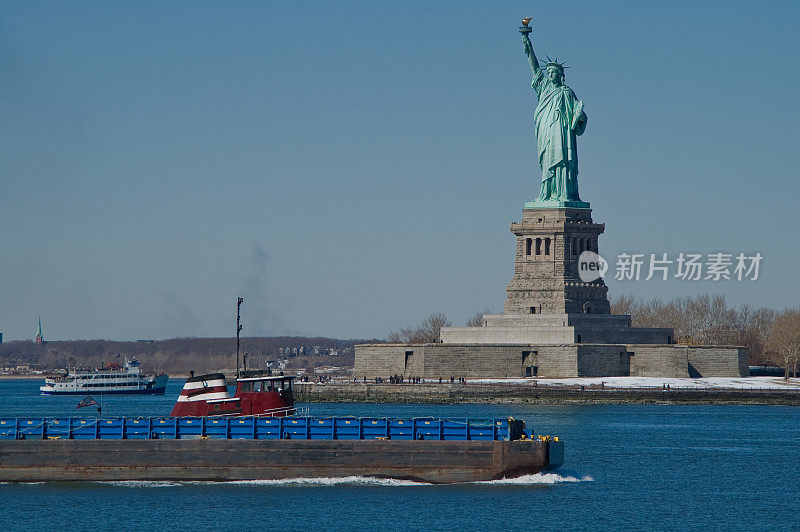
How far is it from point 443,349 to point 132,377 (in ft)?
162

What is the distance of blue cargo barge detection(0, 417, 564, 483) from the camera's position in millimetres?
53594

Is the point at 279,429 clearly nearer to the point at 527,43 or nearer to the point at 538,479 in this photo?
the point at 538,479

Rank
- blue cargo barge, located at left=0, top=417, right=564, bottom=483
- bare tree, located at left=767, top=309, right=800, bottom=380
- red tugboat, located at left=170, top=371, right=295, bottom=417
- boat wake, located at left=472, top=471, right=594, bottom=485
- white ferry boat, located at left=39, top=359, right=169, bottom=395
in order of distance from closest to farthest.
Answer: boat wake, located at left=472, top=471, right=594, bottom=485 < blue cargo barge, located at left=0, top=417, right=564, bottom=483 < red tugboat, located at left=170, top=371, right=295, bottom=417 < bare tree, located at left=767, top=309, right=800, bottom=380 < white ferry boat, located at left=39, top=359, right=169, bottom=395

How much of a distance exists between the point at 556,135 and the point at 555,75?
5.26 m

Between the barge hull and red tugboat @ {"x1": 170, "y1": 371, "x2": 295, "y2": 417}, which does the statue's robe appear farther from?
the barge hull

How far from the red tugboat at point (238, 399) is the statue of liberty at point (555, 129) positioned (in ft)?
247

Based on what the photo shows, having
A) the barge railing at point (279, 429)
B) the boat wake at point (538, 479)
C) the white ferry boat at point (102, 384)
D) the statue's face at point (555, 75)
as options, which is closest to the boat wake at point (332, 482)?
the boat wake at point (538, 479)

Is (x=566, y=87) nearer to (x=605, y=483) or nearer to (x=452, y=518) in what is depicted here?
(x=605, y=483)

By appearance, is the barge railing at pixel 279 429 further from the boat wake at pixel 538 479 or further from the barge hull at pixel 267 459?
the boat wake at pixel 538 479

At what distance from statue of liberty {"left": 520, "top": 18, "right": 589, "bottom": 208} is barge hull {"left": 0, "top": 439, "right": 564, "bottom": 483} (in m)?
76.8

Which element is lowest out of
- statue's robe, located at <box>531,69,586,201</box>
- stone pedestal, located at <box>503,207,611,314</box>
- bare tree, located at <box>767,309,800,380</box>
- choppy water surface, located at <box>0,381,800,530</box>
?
choppy water surface, located at <box>0,381,800,530</box>

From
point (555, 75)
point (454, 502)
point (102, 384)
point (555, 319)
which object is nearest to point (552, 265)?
point (555, 319)

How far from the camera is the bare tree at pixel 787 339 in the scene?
143225mm

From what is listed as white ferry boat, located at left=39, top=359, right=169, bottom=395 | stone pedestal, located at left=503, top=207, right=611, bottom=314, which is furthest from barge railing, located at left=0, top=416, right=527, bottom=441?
white ferry boat, located at left=39, top=359, right=169, bottom=395
